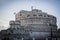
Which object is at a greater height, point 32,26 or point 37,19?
point 37,19

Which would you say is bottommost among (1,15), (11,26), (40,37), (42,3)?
(40,37)

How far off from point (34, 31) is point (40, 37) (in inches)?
8.9

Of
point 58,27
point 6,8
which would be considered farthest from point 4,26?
point 58,27

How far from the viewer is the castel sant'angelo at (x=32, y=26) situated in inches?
184

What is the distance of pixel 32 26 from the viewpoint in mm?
4766

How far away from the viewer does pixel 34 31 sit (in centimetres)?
473

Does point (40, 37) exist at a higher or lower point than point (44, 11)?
lower

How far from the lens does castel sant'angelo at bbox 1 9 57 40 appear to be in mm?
4684

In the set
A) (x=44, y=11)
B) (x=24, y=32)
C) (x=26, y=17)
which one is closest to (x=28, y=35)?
(x=24, y=32)

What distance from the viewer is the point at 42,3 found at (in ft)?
15.9

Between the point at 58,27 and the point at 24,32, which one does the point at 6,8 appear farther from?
the point at 58,27

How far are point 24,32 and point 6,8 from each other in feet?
2.72

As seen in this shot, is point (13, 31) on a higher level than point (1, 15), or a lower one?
lower

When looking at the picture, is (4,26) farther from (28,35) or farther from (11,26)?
(28,35)
